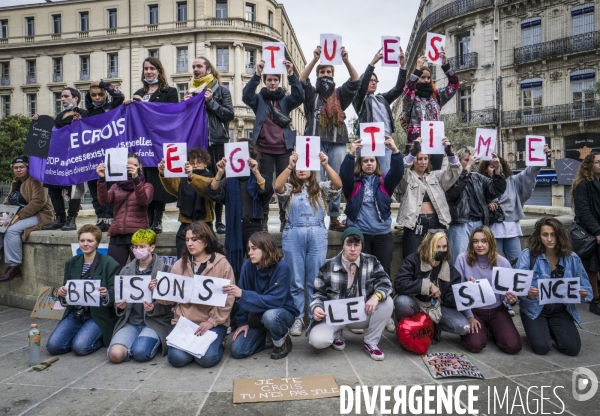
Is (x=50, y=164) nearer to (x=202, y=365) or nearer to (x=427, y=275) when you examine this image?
(x=202, y=365)

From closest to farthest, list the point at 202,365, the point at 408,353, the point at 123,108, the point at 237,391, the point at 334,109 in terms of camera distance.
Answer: the point at 237,391
the point at 202,365
the point at 408,353
the point at 334,109
the point at 123,108

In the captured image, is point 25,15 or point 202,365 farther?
point 25,15

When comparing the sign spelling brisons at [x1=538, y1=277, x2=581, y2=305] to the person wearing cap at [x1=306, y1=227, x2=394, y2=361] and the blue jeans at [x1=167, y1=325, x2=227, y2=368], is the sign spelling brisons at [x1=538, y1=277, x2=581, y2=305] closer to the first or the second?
the person wearing cap at [x1=306, y1=227, x2=394, y2=361]

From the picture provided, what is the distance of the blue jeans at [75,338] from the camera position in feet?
15.5

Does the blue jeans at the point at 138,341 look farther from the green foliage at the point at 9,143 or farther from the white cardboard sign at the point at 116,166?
the green foliage at the point at 9,143

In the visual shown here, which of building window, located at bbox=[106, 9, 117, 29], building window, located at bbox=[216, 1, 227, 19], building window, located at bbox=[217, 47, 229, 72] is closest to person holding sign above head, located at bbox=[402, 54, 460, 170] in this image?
building window, located at bbox=[217, 47, 229, 72]

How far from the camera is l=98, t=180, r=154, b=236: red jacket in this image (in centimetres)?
540

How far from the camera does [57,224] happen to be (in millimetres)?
7035

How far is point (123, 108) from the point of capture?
672 cm

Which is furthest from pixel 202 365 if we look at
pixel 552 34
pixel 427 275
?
pixel 552 34

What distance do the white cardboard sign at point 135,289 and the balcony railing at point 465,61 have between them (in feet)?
99.2

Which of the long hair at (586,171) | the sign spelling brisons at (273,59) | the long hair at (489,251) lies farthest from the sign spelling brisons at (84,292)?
the long hair at (586,171)

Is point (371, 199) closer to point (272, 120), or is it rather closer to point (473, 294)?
point (473, 294)

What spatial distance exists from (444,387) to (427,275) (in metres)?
1.37
